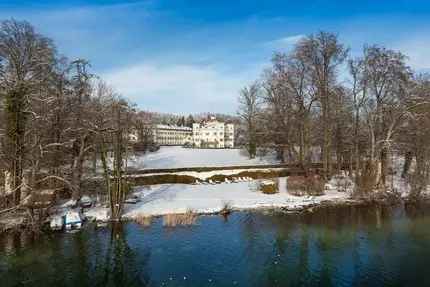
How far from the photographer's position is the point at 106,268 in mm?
16266

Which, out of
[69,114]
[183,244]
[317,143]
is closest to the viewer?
[183,244]

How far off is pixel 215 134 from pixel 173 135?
856 inches

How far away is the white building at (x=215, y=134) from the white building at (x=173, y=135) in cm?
1001

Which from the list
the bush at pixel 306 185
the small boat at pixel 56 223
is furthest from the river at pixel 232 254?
the bush at pixel 306 185

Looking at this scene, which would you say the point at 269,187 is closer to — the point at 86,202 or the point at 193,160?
the point at 86,202

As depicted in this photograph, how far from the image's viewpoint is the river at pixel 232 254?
14773 mm

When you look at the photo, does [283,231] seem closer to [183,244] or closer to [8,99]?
[183,244]

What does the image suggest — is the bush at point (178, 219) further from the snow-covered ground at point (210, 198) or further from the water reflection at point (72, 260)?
the water reflection at point (72, 260)

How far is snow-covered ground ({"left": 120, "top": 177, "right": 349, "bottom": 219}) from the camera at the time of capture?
26.8 metres

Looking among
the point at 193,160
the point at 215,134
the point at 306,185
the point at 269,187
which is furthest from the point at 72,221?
the point at 215,134

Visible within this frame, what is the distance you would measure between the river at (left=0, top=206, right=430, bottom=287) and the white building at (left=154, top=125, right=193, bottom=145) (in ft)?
328

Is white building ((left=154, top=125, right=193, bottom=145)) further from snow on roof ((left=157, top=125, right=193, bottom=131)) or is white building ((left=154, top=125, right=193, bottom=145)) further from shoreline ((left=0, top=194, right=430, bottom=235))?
shoreline ((left=0, top=194, right=430, bottom=235))

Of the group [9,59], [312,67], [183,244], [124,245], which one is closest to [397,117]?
[312,67]

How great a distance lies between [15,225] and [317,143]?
32.6m
